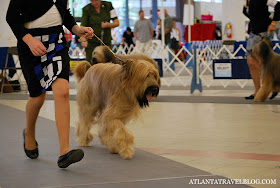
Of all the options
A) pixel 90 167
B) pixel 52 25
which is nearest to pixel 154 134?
pixel 90 167

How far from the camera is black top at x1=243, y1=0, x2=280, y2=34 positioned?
7.92 m

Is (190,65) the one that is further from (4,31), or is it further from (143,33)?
(4,31)

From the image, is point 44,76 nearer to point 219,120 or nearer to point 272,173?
point 272,173

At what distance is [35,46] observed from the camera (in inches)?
139

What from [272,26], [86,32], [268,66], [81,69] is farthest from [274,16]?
[86,32]

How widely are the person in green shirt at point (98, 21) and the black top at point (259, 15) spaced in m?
2.23

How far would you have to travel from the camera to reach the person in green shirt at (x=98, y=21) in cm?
738

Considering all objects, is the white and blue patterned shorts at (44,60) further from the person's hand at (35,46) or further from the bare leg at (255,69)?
the bare leg at (255,69)

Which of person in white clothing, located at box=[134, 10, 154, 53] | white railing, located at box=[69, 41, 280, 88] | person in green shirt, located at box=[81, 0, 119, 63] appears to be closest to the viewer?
person in green shirt, located at box=[81, 0, 119, 63]

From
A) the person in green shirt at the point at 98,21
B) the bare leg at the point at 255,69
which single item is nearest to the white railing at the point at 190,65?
the bare leg at the point at 255,69

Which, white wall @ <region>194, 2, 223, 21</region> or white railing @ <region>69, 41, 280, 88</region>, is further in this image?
white wall @ <region>194, 2, 223, 21</region>

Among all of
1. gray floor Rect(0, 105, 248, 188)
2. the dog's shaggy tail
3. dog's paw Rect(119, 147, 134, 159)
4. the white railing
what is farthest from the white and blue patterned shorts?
the white railing

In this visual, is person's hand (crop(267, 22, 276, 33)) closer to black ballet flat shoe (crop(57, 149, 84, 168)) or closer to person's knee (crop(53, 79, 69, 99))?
person's knee (crop(53, 79, 69, 99))

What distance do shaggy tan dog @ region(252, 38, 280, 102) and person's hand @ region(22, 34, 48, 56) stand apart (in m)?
4.91
